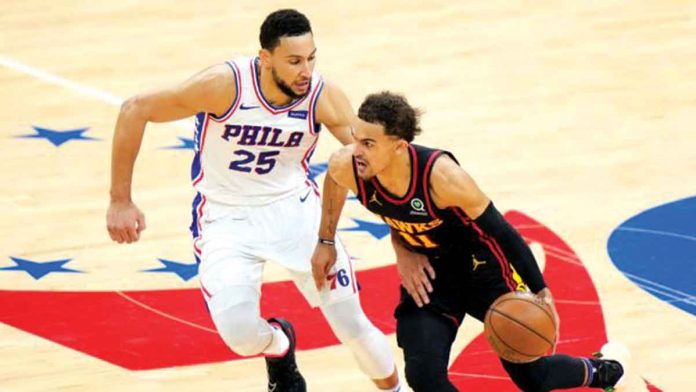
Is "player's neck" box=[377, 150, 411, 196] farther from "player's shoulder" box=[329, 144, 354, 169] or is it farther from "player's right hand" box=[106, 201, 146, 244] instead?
Result: "player's right hand" box=[106, 201, 146, 244]

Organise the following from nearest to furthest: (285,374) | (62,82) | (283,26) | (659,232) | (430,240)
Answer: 1. (430,240)
2. (283,26)
3. (285,374)
4. (659,232)
5. (62,82)

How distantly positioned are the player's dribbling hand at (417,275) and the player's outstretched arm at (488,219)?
44 centimetres

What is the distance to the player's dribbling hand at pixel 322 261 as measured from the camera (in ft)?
25.2

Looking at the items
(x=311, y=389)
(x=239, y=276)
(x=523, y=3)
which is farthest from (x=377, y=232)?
(x=523, y=3)

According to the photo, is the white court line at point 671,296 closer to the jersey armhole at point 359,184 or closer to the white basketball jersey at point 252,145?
the white basketball jersey at point 252,145

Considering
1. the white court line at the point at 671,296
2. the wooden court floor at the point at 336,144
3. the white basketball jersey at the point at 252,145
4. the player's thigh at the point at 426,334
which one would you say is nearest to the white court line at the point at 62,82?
the wooden court floor at the point at 336,144

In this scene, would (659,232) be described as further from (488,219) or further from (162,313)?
(488,219)

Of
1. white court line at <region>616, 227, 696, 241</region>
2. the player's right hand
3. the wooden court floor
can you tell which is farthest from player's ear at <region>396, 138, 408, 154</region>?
white court line at <region>616, 227, 696, 241</region>

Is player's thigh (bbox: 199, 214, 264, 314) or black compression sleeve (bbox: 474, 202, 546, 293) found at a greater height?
black compression sleeve (bbox: 474, 202, 546, 293)

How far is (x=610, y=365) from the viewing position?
8.10 m

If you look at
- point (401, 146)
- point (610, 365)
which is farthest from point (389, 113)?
point (610, 365)

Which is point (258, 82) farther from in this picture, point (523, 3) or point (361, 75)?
point (523, 3)

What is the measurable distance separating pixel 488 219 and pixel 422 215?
335mm

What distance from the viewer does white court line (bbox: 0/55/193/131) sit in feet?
43.5
